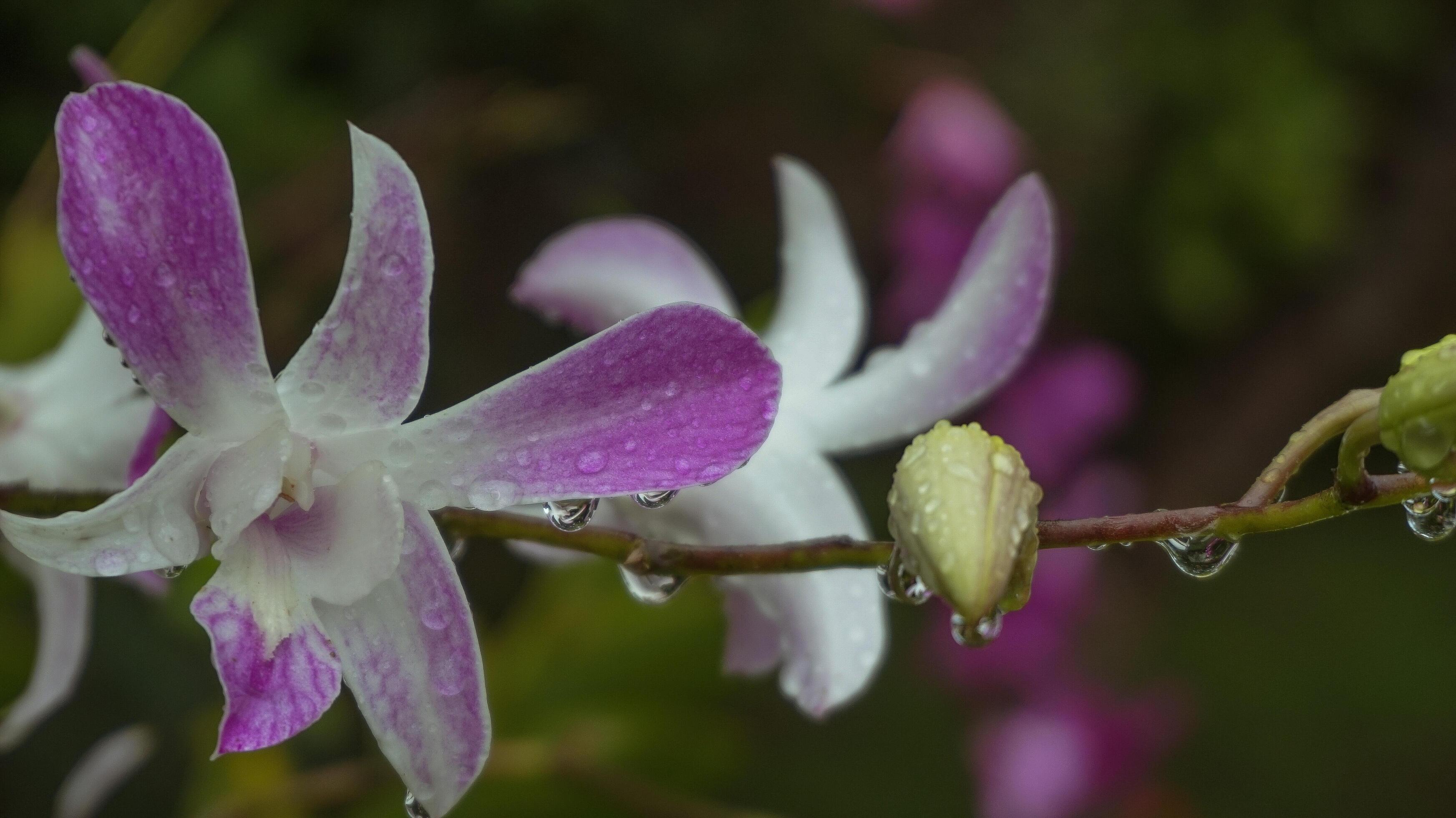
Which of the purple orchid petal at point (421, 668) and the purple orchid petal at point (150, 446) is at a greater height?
the purple orchid petal at point (150, 446)

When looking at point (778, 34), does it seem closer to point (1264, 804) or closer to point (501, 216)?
point (501, 216)

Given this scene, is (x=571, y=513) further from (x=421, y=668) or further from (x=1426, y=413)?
(x=1426, y=413)

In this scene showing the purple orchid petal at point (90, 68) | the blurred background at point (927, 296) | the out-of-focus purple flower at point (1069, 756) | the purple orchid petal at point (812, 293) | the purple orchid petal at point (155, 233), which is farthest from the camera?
the out-of-focus purple flower at point (1069, 756)

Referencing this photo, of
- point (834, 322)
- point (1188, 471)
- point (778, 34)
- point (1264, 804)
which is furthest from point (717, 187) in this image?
point (834, 322)

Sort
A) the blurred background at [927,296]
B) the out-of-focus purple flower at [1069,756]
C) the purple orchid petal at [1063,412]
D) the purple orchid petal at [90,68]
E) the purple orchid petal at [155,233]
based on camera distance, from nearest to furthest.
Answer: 1. the purple orchid petal at [155,233]
2. the purple orchid petal at [90,68]
3. the blurred background at [927,296]
4. the out-of-focus purple flower at [1069,756]
5. the purple orchid petal at [1063,412]

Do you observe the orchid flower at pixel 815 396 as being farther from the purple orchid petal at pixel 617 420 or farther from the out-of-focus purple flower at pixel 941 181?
the out-of-focus purple flower at pixel 941 181

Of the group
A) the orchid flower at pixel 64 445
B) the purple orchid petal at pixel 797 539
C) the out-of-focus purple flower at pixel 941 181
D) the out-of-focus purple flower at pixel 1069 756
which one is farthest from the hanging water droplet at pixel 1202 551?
the out-of-focus purple flower at pixel 941 181

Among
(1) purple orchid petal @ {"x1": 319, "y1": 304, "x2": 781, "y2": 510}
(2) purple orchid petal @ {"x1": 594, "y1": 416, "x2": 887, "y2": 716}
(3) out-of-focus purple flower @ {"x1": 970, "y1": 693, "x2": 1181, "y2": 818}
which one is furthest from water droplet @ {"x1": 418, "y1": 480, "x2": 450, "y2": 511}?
(3) out-of-focus purple flower @ {"x1": 970, "y1": 693, "x2": 1181, "y2": 818}

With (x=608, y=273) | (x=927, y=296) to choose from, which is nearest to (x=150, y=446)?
(x=608, y=273)
